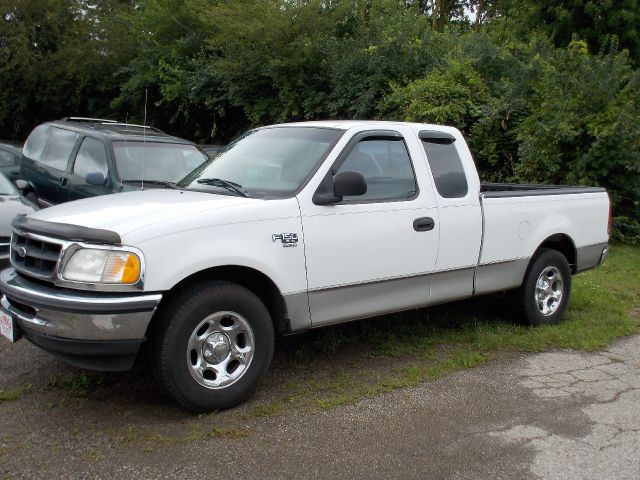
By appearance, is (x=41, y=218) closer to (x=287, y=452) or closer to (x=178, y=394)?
(x=178, y=394)

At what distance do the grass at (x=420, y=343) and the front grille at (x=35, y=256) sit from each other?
158 cm

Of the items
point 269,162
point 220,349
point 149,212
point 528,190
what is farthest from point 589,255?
point 149,212

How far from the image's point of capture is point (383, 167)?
5.46 metres

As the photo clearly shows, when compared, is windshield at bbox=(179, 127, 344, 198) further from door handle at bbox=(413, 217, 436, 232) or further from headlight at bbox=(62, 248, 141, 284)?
headlight at bbox=(62, 248, 141, 284)

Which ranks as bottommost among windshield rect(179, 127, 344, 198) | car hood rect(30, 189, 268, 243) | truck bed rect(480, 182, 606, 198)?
truck bed rect(480, 182, 606, 198)

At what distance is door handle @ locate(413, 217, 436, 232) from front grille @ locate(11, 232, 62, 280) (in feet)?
8.69

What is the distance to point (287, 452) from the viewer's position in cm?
397

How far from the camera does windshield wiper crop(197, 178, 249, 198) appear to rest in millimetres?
4956

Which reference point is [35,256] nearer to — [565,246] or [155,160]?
[155,160]

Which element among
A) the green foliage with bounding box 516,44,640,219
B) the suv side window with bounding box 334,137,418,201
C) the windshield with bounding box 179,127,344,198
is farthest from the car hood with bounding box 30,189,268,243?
the green foliage with bounding box 516,44,640,219

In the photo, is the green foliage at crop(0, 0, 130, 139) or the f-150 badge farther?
the green foliage at crop(0, 0, 130, 139)

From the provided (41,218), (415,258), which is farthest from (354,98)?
(41,218)

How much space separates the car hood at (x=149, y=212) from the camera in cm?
418

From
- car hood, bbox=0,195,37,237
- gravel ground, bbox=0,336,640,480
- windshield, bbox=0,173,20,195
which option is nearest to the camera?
gravel ground, bbox=0,336,640,480
